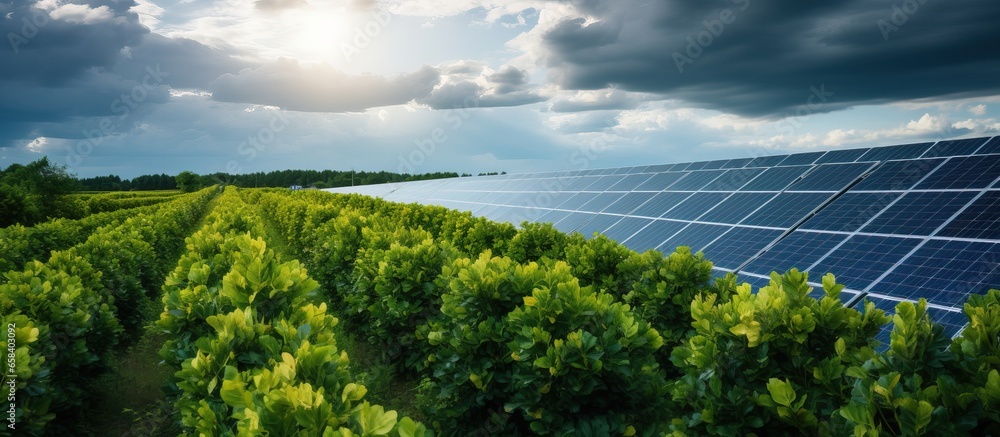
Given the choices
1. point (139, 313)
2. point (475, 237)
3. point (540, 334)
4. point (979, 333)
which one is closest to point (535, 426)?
point (540, 334)

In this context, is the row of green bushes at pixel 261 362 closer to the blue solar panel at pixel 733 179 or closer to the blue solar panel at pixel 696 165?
the blue solar panel at pixel 733 179

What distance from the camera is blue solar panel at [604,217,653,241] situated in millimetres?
12273

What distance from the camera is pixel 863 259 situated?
7.62m

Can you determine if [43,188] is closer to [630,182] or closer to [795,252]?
[630,182]

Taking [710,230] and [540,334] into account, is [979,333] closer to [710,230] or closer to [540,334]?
[540,334]

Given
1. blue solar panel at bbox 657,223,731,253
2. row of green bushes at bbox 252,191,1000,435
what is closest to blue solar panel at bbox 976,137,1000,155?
blue solar panel at bbox 657,223,731,253

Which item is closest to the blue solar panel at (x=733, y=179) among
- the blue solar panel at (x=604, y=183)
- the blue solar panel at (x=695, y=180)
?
the blue solar panel at (x=695, y=180)

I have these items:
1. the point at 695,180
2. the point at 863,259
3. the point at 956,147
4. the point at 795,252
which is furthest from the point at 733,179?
the point at 863,259

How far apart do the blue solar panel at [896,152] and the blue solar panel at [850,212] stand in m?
2.88

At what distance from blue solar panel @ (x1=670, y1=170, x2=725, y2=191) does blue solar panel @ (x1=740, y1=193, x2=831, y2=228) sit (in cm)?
350

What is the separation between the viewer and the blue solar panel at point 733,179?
45.9ft

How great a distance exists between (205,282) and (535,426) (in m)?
5.04

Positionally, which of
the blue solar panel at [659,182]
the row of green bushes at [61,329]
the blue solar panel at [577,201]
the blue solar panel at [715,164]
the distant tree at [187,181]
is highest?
the distant tree at [187,181]

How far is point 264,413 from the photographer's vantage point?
9.85ft
